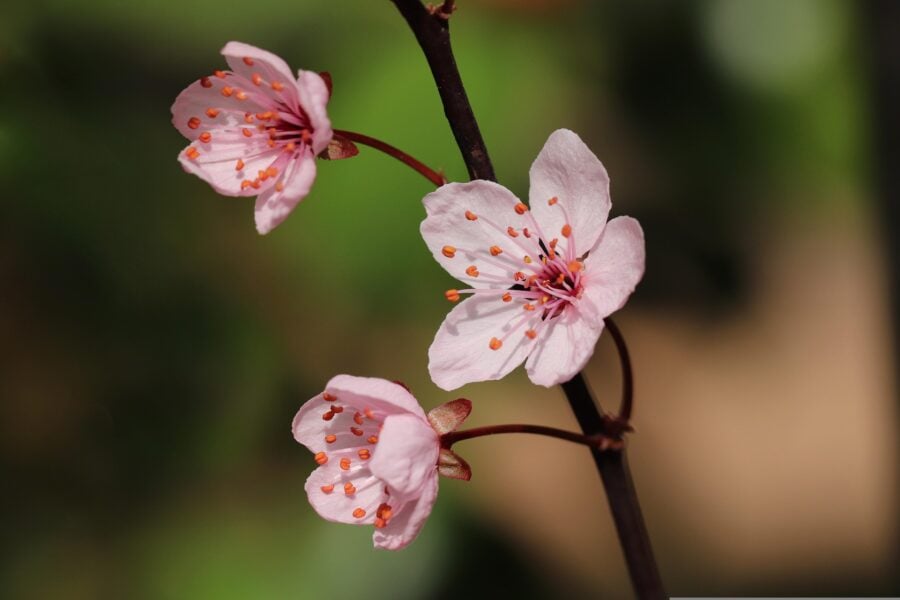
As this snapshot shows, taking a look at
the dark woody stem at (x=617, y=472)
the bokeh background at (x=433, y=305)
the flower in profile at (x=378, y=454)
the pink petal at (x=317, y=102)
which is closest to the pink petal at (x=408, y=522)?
the flower in profile at (x=378, y=454)

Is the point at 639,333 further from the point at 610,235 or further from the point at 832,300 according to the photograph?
the point at 610,235

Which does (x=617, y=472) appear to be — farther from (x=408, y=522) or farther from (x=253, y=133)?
(x=253, y=133)

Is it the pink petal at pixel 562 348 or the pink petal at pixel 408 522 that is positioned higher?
the pink petal at pixel 562 348

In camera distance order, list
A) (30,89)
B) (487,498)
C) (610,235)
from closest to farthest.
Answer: (610,235) → (487,498) → (30,89)

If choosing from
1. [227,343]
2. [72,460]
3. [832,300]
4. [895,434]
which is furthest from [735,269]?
[72,460]

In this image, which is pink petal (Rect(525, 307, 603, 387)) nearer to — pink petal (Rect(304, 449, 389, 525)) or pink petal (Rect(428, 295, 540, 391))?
pink petal (Rect(428, 295, 540, 391))

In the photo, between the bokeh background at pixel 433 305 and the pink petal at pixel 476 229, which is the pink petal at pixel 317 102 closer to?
the pink petal at pixel 476 229
